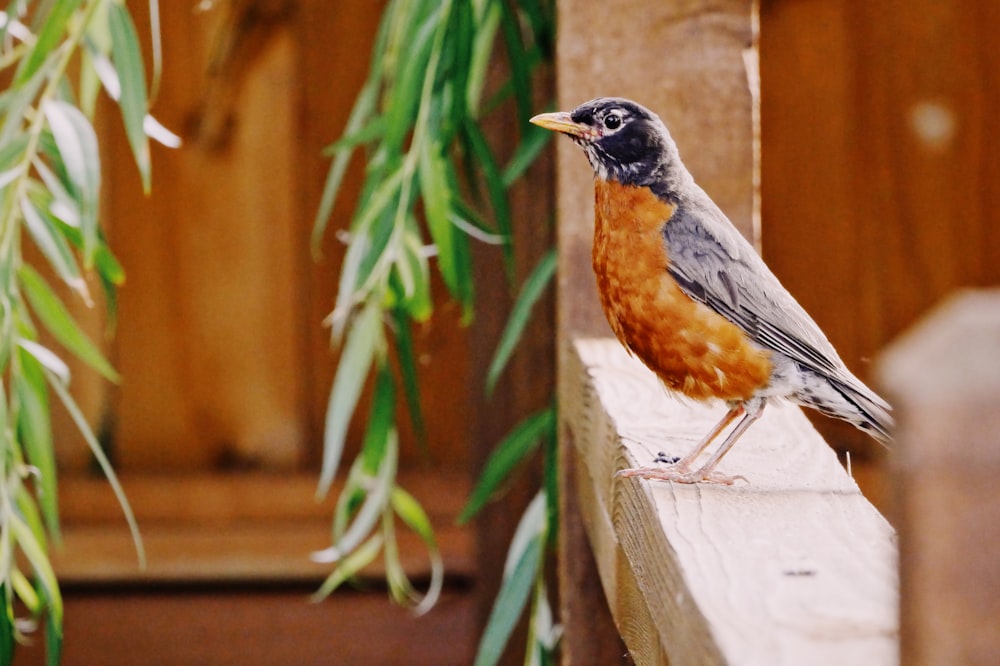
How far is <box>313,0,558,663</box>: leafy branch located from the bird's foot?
0.64 m

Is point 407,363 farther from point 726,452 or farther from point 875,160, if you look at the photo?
point 875,160

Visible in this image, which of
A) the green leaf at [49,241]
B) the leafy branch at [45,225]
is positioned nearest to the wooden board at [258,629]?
the leafy branch at [45,225]

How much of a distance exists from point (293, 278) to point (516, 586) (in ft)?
4.05

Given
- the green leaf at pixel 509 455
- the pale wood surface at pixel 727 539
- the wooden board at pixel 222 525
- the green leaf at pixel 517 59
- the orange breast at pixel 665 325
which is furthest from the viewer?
the wooden board at pixel 222 525

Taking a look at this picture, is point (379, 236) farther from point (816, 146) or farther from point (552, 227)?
point (816, 146)

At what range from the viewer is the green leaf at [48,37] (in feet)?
5.43

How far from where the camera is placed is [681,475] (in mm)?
1147

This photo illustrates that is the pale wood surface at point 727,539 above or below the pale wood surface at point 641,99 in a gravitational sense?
below

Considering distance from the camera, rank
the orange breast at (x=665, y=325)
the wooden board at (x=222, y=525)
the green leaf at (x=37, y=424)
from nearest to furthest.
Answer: the orange breast at (x=665, y=325), the green leaf at (x=37, y=424), the wooden board at (x=222, y=525)

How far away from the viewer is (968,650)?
0.40 metres

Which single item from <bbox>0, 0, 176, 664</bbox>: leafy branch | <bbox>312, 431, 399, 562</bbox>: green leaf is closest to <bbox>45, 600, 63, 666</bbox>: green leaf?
<bbox>0, 0, 176, 664</bbox>: leafy branch

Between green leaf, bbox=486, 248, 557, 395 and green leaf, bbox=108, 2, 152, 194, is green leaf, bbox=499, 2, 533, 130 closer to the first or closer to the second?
green leaf, bbox=486, 248, 557, 395

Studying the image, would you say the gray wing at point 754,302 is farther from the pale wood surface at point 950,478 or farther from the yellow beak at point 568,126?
the pale wood surface at point 950,478

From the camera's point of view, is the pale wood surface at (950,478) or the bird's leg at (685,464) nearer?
the pale wood surface at (950,478)
